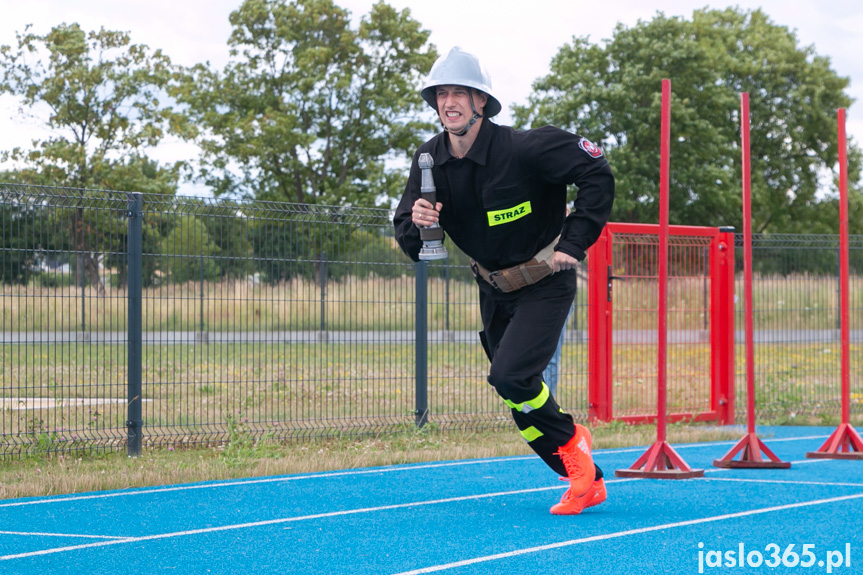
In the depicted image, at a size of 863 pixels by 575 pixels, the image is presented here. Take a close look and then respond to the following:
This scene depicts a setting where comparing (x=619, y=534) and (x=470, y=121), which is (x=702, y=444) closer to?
(x=619, y=534)

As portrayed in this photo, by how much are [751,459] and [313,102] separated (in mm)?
29554

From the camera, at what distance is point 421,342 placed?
11328 millimetres

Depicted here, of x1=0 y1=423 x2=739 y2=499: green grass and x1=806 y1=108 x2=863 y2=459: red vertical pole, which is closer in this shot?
x1=0 y1=423 x2=739 y2=499: green grass

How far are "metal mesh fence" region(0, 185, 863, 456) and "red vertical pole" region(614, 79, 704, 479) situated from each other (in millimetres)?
3233

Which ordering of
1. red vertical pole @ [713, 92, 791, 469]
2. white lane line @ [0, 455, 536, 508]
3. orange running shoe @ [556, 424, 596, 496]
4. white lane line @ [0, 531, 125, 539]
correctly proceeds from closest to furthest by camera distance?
white lane line @ [0, 531, 125, 539]
orange running shoe @ [556, 424, 596, 496]
white lane line @ [0, 455, 536, 508]
red vertical pole @ [713, 92, 791, 469]

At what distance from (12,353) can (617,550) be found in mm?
5370

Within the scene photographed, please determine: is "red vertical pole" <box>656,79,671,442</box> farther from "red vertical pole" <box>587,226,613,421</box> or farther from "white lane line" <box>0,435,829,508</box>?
"red vertical pole" <box>587,226,613,421</box>

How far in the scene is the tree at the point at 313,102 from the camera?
36.5 metres

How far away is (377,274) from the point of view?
11.0 metres

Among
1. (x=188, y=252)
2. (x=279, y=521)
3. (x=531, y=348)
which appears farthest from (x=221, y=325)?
(x=531, y=348)

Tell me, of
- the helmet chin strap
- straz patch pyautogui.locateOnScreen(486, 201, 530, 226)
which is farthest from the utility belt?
the helmet chin strap

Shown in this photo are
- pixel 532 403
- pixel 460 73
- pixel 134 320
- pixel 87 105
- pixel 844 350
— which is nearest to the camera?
pixel 460 73

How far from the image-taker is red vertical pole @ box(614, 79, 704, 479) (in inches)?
319

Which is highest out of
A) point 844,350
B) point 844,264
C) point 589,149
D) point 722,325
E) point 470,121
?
point 470,121
